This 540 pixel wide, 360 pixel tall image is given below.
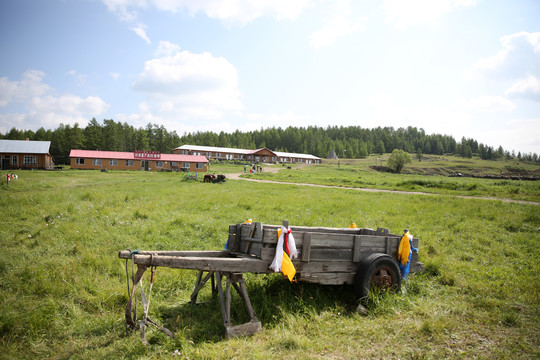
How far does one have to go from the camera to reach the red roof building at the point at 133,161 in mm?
56219

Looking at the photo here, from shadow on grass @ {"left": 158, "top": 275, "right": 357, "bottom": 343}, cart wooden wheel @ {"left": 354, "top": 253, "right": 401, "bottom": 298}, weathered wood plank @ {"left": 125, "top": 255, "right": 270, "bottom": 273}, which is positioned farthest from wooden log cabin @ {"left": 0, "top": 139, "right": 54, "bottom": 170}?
cart wooden wheel @ {"left": 354, "top": 253, "right": 401, "bottom": 298}

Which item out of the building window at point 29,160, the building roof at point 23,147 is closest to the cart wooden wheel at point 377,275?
the building roof at point 23,147

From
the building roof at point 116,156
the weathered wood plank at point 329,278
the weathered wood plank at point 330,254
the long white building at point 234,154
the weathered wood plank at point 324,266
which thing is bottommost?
the weathered wood plank at point 329,278

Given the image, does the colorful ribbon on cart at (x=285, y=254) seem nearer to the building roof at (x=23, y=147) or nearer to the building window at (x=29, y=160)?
the building roof at (x=23, y=147)

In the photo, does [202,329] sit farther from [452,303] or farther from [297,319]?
[452,303]

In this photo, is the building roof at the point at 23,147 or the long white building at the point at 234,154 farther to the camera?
the long white building at the point at 234,154

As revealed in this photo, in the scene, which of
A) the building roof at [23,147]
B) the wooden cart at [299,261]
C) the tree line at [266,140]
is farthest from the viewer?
the tree line at [266,140]

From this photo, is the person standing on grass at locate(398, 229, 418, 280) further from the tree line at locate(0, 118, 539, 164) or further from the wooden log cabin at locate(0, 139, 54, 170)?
the tree line at locate(0, 118, 539, 164)

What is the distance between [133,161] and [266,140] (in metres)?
98.7

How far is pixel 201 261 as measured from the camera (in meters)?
4.12

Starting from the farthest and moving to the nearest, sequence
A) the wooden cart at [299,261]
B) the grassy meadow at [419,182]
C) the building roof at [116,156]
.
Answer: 1. the building roof at [116,156]
2. the grassy meadow at [419,182]
3. the wooden cart at [299,261]

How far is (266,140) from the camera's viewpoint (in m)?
154

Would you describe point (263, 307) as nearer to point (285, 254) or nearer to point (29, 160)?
point (285, 254)

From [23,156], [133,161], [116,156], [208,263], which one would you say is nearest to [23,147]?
[23,156]
